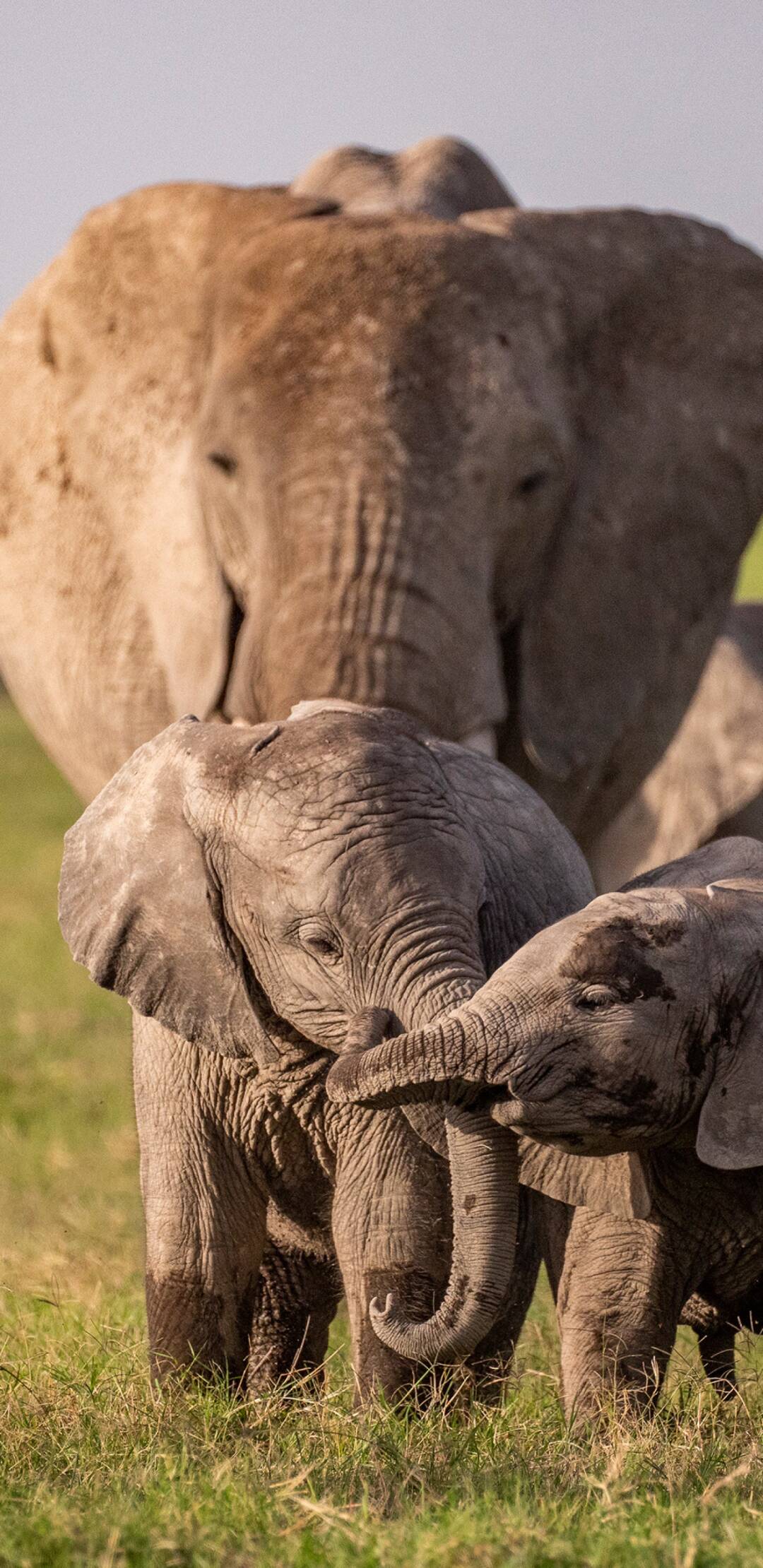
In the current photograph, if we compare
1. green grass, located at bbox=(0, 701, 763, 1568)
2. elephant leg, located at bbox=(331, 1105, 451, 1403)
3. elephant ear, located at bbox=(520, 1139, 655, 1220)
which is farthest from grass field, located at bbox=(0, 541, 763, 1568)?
elephant ear, located at bbox=(520, 1139, 655, 1220)

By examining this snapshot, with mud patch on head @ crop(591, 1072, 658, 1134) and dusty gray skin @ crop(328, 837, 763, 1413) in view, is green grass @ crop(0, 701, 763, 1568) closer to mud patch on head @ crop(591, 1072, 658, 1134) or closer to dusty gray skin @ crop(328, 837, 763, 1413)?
dusty gray skin @ crop(328, 837, 763, 1413)

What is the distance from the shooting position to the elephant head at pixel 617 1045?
11.6 ft

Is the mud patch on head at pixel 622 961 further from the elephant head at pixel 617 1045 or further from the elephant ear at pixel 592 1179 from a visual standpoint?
the elephant ear at pixel 592 1179

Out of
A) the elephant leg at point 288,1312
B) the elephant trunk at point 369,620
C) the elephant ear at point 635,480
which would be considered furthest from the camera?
the elephant ear at point 635,480

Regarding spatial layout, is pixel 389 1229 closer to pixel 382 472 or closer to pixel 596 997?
pixel 596 997

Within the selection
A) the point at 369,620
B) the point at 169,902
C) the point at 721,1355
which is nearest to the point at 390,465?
the point at 369,620

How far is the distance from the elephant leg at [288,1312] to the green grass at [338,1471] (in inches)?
4.2

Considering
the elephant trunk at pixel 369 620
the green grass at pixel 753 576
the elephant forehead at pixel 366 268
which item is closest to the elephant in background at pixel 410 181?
the elephant forehead at pixel 366 268

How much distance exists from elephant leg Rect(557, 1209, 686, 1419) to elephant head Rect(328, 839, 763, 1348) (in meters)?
0.09

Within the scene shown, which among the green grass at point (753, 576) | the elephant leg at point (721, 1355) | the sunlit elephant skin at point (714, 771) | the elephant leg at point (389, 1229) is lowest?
the green grass at point (753, 576)

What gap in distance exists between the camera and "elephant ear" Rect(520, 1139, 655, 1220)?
378 centimetres

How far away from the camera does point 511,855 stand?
4.09 meters

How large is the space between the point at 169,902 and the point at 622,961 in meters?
0.82

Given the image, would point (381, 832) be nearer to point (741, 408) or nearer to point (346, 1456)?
point (346, 1456)
